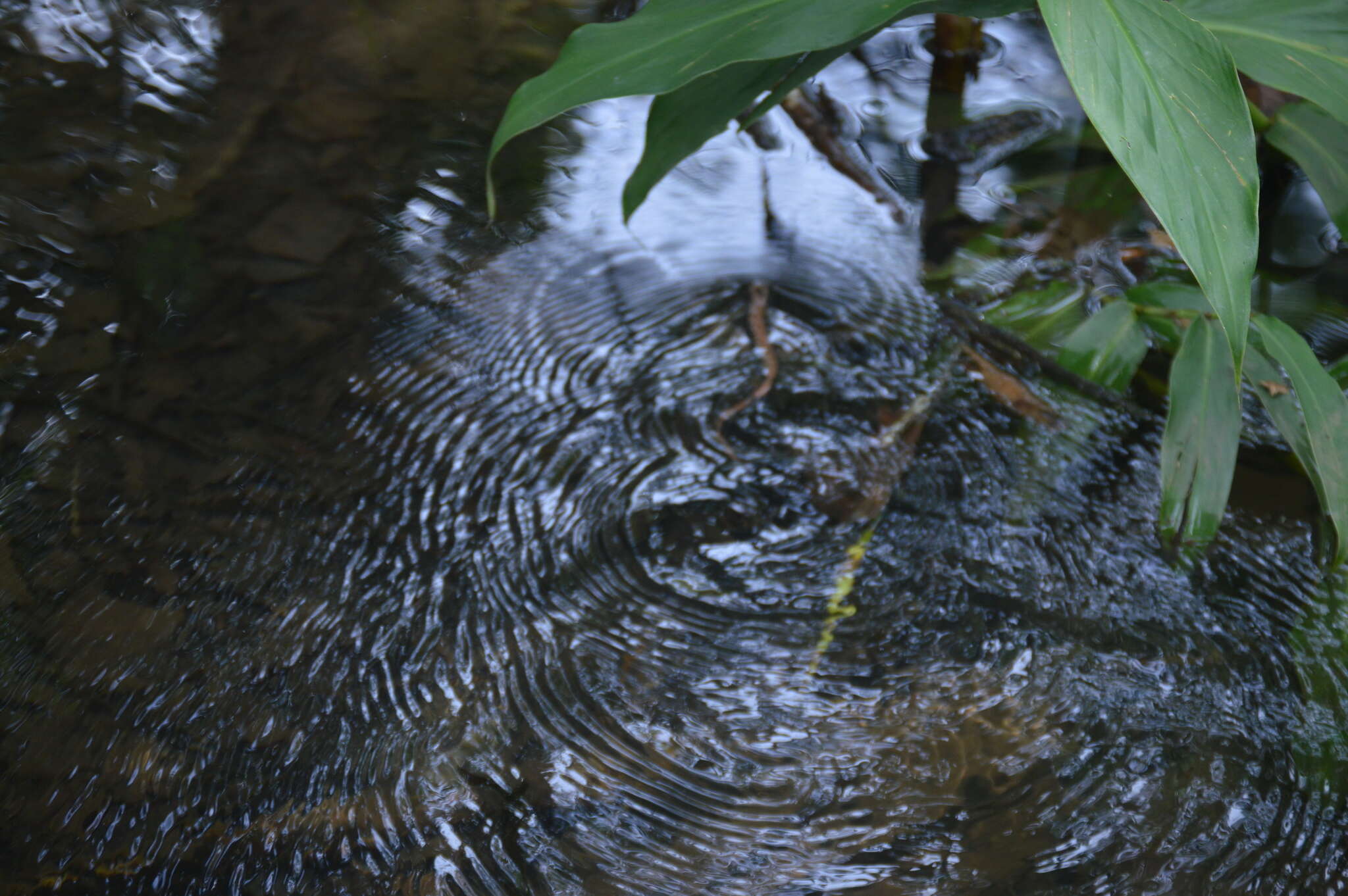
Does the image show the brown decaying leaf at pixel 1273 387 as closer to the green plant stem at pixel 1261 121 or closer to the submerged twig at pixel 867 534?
the submerged twig at pixel 867 534

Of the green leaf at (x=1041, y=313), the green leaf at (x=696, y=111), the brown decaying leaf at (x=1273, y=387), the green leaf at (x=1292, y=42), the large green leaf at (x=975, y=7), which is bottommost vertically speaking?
the green leaf at (x=1041, y=313)

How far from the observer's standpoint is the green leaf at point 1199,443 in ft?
3.27

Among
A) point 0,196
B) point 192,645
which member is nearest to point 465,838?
point 192,645

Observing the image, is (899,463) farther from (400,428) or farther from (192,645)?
(192,645)

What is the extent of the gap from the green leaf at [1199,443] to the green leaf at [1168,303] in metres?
0.11

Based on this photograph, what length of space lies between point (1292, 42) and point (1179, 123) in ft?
1.13

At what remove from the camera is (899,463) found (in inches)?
43.6

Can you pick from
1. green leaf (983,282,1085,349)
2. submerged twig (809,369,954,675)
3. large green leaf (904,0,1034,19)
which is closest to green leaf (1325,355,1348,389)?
green leaf (983,282,1085,349)

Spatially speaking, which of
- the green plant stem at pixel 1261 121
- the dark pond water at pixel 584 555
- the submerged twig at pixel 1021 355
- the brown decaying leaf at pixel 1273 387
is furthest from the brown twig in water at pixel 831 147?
the brown decaying leaf at pixel 1273 387

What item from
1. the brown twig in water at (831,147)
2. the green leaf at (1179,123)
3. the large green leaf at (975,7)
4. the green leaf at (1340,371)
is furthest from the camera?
the brown twig in water at (831,147)

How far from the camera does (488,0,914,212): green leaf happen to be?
854mm

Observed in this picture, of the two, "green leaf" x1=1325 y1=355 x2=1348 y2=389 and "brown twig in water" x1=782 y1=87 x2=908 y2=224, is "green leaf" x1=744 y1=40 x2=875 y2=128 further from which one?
"green leaf" x1=1325 y1=355 x2=1348 y2=389

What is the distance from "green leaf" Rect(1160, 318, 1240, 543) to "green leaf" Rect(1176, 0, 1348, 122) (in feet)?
0.89

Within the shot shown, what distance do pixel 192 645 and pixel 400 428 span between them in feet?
1.08
